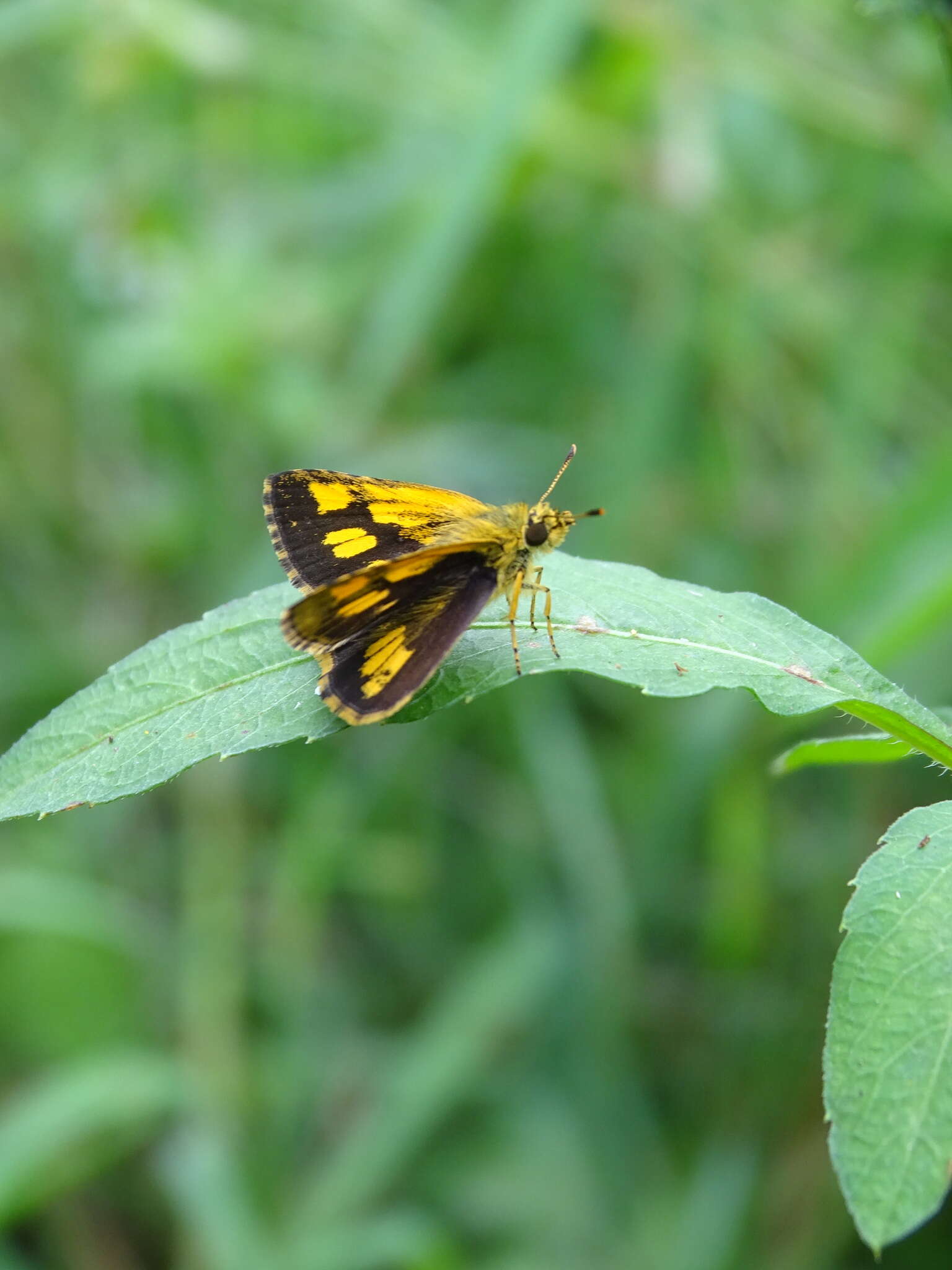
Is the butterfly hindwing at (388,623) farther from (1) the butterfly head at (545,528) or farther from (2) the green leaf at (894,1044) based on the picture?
(2) the green leaf at (894,1044)

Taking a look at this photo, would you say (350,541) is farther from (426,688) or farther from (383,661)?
(426,688)

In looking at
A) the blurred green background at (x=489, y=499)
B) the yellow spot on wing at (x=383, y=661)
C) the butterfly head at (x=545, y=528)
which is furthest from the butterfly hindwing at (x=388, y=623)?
the blurred green background at (x=489, y=499)

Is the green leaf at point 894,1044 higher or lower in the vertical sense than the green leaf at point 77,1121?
lower

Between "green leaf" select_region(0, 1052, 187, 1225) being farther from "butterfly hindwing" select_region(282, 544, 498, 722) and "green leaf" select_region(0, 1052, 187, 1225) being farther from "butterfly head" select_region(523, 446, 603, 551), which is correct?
"butterfly head" select_region(523, 446, 603, 551)

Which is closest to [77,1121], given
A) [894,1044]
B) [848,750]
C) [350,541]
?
[350,541]

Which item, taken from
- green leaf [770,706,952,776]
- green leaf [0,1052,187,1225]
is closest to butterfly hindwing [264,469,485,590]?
green leaf [770,706,952,776]

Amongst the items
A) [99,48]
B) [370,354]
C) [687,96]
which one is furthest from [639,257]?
[99,48]
